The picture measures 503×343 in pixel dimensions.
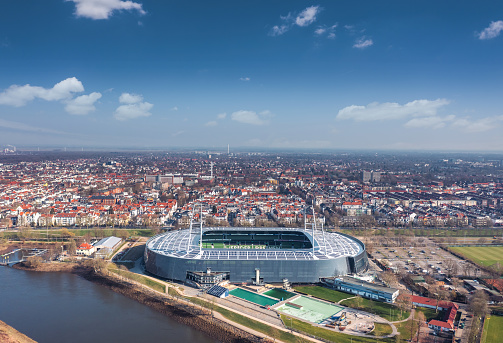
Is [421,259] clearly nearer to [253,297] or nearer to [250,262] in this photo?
[250,262]

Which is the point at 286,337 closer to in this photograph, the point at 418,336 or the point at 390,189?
the point at 418,336

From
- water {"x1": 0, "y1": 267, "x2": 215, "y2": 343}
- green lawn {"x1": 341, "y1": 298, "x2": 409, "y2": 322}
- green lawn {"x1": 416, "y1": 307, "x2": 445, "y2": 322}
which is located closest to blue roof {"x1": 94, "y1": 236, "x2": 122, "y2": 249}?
water {"x1": 0, "y1": 267, "x2": 215, "y2": 343}

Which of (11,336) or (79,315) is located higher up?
(11,336)

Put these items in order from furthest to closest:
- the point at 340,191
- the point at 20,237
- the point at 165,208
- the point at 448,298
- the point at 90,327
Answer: the point at 340,191 → the point at 165,208 → the point at 20,237 → the point at 448,298 → the point at 90,327

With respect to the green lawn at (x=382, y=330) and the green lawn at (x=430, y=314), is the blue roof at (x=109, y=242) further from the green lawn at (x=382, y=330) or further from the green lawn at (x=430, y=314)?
the green lawn at (x=430, y=314)

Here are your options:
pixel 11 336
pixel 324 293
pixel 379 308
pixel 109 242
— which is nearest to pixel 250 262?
pixel 324 293

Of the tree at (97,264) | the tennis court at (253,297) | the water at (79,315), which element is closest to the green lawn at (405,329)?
the tennis court at (253,297)

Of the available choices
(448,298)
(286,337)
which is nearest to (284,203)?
(448,298)
